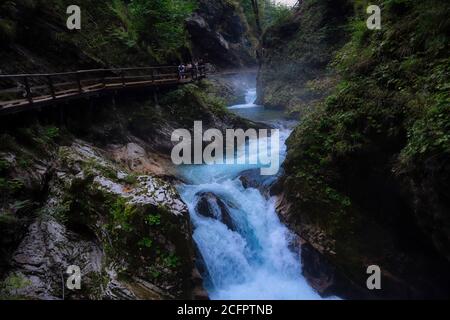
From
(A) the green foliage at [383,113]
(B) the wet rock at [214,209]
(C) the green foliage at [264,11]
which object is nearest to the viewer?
(A) the green foliage at [383,113]

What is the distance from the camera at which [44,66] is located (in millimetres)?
12305

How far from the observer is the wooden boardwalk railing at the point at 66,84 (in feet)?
30.7

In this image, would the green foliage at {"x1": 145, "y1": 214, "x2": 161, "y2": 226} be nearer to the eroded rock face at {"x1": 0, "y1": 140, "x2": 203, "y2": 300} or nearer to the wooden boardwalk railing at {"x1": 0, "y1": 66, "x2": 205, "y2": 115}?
the eroded rock face at {"x1": 0, "y1": 140, "x2": 203, "y2": 300}

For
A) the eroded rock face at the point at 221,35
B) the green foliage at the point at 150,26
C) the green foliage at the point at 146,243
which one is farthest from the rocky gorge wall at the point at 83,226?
the eroded rock face at the point at 221,35

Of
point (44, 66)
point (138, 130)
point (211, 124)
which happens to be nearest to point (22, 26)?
point (44, 66)

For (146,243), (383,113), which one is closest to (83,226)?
(146,243)

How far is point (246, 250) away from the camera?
10273 millimetres

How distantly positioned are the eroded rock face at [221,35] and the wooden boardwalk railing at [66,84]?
20275 mm

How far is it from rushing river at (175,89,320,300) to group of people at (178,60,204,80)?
27.0ft

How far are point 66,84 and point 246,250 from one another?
8.48 meters

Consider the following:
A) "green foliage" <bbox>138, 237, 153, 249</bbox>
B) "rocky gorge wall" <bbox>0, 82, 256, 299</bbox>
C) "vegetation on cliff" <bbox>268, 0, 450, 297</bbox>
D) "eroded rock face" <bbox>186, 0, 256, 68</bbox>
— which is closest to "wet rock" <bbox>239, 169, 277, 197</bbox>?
"vegetation on cliff" <bbox>268, 0, 450, 297</bbox>

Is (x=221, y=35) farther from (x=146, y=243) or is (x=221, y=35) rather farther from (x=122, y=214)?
(x=146, y=243)

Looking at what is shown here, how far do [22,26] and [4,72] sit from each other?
87.6 inches

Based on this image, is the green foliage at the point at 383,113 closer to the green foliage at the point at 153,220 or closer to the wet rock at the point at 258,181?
the wet rock at the point at 258,181
